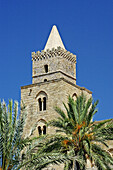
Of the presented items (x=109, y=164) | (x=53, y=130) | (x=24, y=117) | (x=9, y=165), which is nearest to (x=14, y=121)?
(x=24, y=117)

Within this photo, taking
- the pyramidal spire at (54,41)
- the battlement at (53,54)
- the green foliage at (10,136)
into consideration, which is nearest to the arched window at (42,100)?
the battlement at (53,54)

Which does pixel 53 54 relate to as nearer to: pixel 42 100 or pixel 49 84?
pixel 49 84

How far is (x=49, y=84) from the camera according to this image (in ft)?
122

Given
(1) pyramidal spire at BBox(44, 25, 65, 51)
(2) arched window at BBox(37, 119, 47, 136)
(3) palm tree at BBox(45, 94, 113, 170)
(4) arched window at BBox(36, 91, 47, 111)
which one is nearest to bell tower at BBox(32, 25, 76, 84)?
(1) pyramidal spire at BBox(44, 25, 65, 51)

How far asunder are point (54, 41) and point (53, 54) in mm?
1527

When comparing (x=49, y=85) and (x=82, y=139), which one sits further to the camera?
(x=49, y=85)

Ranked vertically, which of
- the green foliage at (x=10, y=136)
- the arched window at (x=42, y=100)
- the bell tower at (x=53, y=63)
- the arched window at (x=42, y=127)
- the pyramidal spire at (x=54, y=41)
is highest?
the pyramidal spire at (x=54, y=41)

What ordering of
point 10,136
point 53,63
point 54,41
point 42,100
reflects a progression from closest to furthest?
point 10,136
point 42,100
point 53,63
point 54,41

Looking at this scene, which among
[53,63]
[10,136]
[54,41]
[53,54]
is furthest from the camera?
[54,41]

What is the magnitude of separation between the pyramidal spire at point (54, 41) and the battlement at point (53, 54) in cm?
52

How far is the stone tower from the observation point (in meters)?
36.5

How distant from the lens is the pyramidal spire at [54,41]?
38906mm

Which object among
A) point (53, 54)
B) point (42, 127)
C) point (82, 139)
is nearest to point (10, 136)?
point (82, 139)

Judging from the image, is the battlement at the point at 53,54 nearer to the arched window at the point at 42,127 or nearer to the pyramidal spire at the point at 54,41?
the pyramidal spire at the point at 54,41
